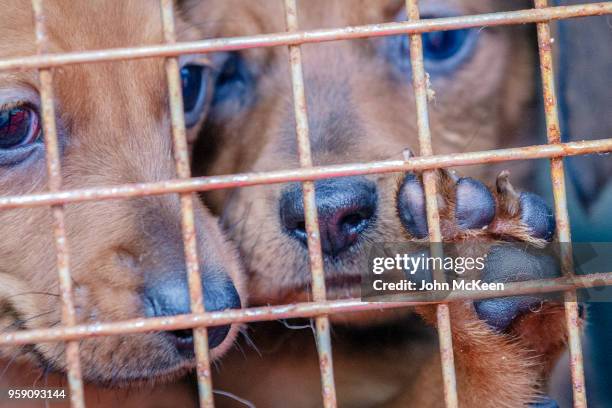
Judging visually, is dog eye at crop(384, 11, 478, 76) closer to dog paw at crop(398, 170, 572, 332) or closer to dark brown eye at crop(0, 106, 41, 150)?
dog paw at crop(398, 170, 572, 332)

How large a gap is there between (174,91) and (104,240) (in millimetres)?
544

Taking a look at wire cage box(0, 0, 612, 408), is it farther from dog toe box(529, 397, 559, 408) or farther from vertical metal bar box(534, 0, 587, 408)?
dog toe box(529, 397, 559, 408)

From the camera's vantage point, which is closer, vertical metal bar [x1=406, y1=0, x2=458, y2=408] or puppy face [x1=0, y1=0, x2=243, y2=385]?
vertical metal bar [x1=406, y1=0, x2=458, y2=408]

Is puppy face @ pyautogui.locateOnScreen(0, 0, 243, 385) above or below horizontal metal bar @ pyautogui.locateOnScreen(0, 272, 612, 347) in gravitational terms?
above

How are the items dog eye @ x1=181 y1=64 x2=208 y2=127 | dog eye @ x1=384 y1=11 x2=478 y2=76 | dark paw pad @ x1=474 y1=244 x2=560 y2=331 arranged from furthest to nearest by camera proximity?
dog eye @ x1=384 y1=11 x2=478 y2=76 < dog eye @ x1=181 y1=64 x2=208 y2=127 < dark paw pad @ x1=474 y1=244 x2=560 y2=331

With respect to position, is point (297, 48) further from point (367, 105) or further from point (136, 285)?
point (367, 105)

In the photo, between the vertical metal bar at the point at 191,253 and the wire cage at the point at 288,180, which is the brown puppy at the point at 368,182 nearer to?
the wire cage at the point at 288,180

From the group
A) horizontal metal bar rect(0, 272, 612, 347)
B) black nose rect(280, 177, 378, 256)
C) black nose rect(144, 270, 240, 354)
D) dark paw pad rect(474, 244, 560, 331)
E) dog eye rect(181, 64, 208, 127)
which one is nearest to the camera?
horizontal metal bar rect(0, 272, 612, 347)

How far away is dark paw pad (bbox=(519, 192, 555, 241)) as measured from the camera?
148cm

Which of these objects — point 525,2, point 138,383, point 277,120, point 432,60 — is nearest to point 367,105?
point 277,120

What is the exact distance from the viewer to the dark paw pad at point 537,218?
1476 mm

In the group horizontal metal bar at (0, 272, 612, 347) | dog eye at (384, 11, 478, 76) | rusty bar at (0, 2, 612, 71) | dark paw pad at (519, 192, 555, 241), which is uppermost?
dog eye at (384, 11, 478, 76)

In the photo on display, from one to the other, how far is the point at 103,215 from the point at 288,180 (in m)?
0.66

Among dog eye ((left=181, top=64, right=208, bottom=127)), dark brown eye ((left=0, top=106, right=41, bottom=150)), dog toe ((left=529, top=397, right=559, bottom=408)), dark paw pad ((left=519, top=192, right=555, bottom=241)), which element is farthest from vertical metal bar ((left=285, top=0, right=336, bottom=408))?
dog eye ((left=181, top=64, right=208, bottom=127))
